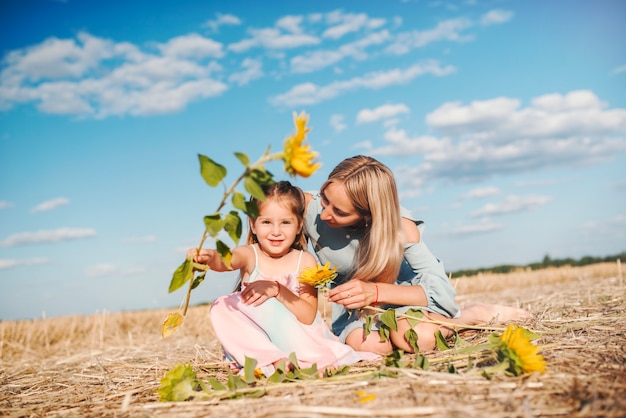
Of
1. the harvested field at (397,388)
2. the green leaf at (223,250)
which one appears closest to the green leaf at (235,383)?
the harvested field at (397,388)

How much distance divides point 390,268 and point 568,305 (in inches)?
92.2

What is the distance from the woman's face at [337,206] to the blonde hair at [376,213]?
32 mm

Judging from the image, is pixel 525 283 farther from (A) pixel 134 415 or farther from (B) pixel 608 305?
(A) pixel 134 415

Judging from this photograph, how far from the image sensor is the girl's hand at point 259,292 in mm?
3066

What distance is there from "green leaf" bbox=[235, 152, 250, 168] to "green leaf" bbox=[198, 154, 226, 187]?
9 cm

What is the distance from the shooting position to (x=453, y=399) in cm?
202

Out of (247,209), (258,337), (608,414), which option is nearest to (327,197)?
(258,337)

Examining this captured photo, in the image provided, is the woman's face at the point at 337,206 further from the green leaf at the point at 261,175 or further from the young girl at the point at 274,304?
the green leaf at the point at 261,175

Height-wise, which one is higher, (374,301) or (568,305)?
(374,301)

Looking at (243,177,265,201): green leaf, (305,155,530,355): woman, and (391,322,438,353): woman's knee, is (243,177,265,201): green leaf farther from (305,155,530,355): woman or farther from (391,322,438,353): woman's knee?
(391,322,438,353): woman's knee

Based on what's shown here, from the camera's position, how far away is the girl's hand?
3.07m

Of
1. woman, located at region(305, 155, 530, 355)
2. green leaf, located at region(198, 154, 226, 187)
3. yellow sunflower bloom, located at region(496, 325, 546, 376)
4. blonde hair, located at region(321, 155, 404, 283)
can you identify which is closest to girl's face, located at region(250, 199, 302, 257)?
woman, located at region(305, 155, 530, 355)

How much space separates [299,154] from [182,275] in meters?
0.86

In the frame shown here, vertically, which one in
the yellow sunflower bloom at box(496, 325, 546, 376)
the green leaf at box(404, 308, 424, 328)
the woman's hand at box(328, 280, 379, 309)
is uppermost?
the woman's hand at box(328, 280, 379, 309)
